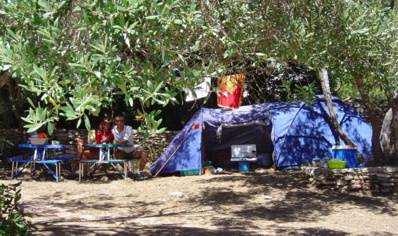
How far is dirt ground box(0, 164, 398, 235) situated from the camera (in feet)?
15.9

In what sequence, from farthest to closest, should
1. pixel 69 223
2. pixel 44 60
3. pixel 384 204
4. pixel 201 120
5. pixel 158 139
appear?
pixel 158 139
pixel 201 120
pixel 384 204
pixel 69 223
pixel 44 60

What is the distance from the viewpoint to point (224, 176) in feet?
28.1

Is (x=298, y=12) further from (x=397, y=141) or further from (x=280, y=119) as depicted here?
(x=280, y=119)

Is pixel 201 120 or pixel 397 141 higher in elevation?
pixel 201 120

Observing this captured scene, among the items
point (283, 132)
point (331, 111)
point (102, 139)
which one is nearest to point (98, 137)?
point (102, 139)

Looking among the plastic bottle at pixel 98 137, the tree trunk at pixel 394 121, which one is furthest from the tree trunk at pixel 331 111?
the plastic bottle at pixel 98 137

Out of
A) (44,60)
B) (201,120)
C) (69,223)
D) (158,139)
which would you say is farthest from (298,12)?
(158,139)

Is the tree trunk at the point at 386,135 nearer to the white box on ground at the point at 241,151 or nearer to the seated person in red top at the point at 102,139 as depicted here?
the white box on ground at the point at 241,151

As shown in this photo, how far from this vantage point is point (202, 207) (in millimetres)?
6113

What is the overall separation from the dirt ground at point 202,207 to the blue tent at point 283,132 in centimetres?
57

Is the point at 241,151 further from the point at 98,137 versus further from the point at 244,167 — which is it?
the point at 98,137

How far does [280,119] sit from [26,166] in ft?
18.2

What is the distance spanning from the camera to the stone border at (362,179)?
687 cm

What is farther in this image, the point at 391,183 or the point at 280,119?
the point at 280,119
